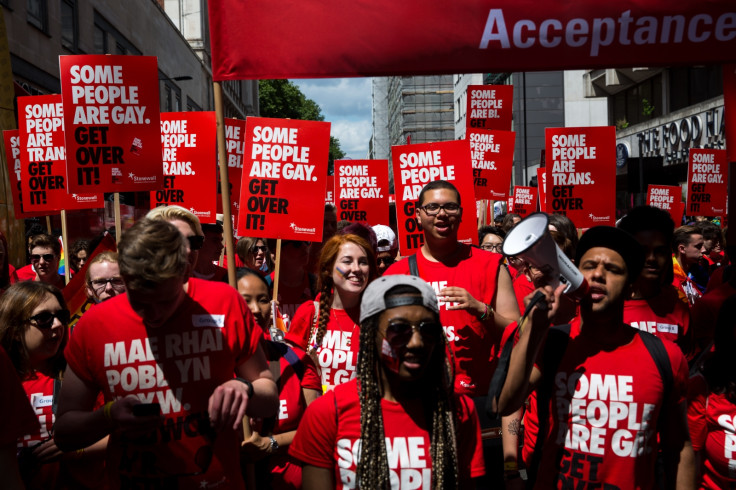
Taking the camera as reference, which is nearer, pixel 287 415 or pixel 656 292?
pixel 287 415

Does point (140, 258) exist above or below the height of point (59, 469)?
above

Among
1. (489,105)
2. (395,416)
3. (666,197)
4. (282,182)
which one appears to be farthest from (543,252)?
(666,197)

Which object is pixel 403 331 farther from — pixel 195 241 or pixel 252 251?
pixel 252 251

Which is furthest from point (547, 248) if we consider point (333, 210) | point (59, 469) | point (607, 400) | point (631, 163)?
point (631, 163)

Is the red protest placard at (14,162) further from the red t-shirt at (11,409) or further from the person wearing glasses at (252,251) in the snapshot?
the red t-shirt at (11,409)

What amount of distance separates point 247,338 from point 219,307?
0.50ft

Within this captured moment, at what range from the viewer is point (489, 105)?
1261 centimetres

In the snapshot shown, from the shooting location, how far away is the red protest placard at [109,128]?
6.04 metres

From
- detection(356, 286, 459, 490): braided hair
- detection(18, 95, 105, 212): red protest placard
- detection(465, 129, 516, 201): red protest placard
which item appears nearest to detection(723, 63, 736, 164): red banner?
detection(356, 286, 459, 490): braided hair

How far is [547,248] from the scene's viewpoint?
2.77 metres

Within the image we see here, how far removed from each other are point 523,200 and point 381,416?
13126 millimetres

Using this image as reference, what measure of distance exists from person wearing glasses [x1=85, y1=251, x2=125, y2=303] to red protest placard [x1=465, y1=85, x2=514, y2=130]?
27.6ft

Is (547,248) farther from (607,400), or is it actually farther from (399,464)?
(399,464)

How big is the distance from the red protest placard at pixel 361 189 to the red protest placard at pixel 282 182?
3710 millimetres
